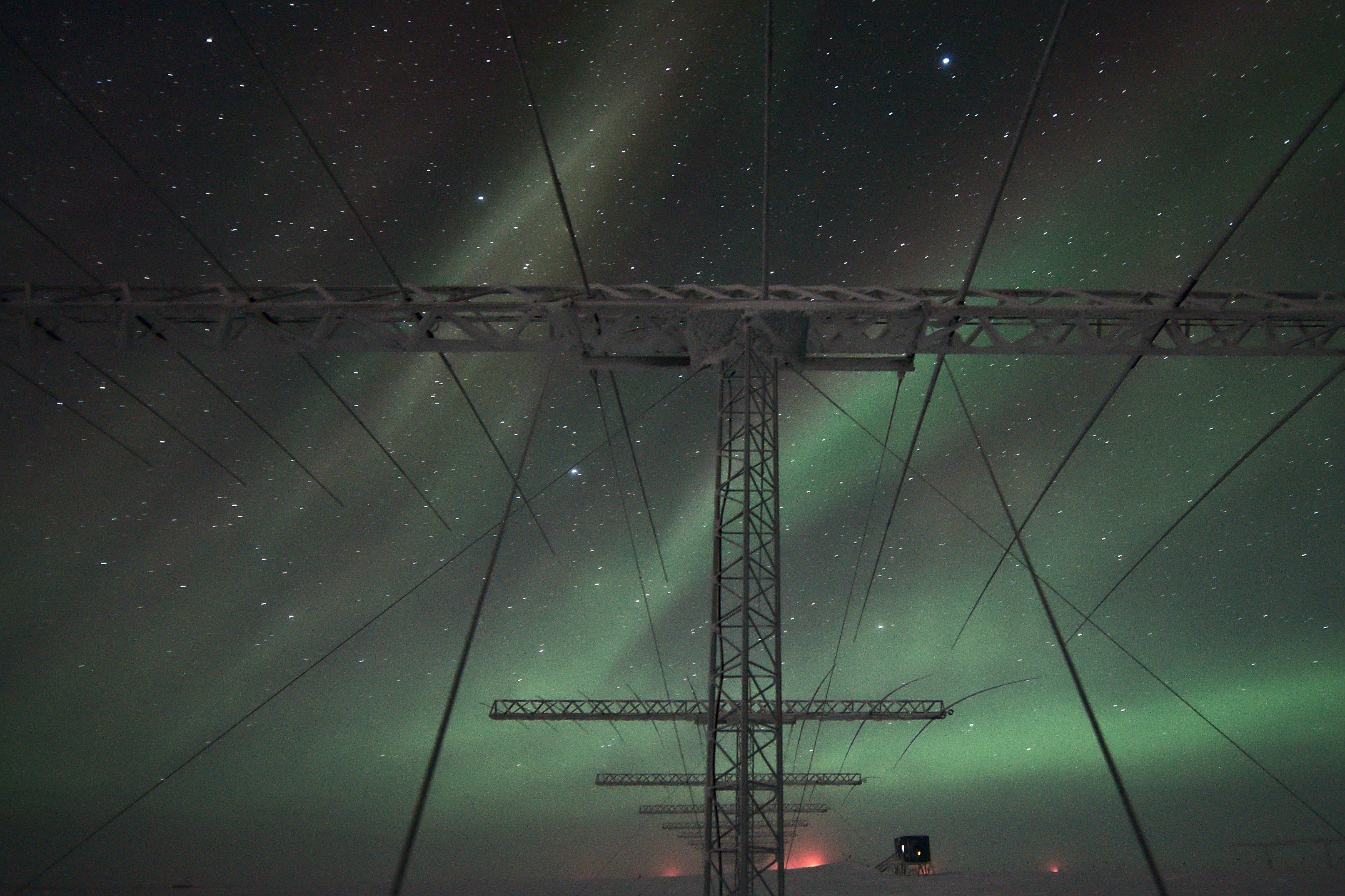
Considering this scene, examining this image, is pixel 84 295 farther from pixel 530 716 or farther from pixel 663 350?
pixel 530 716

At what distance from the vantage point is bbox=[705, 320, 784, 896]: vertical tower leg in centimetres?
695

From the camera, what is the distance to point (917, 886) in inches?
683

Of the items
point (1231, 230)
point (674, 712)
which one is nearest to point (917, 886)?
point (674, 712)

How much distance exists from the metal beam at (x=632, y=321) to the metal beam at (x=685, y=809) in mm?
25363

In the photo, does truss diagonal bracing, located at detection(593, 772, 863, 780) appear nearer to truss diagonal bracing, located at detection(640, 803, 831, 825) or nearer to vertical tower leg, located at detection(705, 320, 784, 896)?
truss diagonal bracing, located at detection(640, 803, 831, 825)

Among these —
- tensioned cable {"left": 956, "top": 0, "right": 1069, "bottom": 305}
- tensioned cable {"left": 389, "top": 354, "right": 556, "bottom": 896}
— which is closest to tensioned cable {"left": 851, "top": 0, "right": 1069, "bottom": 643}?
tensioned cable {"left": 956, "top": 0, "right": 1069, "bottom": 305}

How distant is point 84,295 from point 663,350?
7.27 meters

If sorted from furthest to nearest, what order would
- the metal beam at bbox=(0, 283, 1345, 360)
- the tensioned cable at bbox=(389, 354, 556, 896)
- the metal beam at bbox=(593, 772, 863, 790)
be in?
the metal beam at bbox=(593, 772, 863, 790) < the metal beam at bbox=(0, 283, 1345, 360) < the tensioned cable at bbox=(389, 354, 556, 896)

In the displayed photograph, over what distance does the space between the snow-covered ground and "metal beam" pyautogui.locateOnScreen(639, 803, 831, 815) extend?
28.2 feet

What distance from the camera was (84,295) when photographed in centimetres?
920

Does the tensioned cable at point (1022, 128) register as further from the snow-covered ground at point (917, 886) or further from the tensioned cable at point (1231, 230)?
the snow-covered ground at point (917, 886)

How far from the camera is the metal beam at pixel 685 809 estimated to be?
31.8 m

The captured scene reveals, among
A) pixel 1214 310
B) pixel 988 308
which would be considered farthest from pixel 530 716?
pixel 1214 310

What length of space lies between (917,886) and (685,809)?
1909cm
